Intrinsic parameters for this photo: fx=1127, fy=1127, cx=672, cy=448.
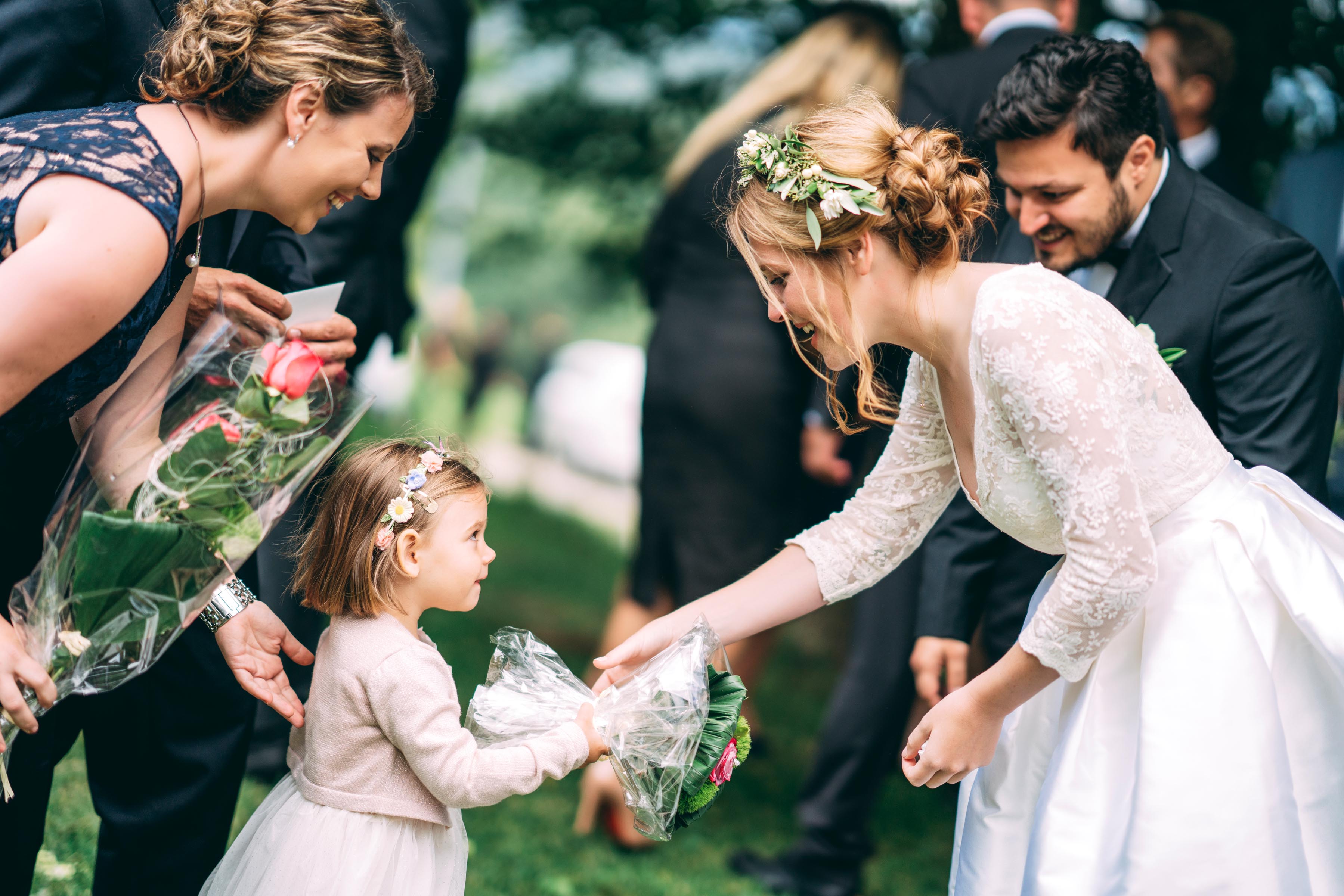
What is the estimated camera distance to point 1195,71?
4777mm

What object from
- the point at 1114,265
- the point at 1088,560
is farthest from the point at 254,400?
the point at 1114,265

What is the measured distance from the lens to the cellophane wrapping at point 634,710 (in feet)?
6.92

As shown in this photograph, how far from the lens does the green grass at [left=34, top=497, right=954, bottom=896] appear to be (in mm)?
3600

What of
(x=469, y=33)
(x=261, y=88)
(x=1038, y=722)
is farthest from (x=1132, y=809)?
(x=469, y=33)

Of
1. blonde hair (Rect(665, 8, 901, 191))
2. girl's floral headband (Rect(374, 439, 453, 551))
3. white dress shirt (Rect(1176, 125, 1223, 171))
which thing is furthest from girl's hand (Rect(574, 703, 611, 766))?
white dress shirt (Rect(1176, 125, 1223, 171))

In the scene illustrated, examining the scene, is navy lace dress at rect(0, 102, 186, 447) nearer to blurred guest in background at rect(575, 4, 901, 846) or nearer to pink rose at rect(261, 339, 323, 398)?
pink rose at rect(261, 339, 323, 398)

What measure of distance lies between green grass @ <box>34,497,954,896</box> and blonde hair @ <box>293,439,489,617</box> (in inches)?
60.5

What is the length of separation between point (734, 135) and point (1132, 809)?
2868mm

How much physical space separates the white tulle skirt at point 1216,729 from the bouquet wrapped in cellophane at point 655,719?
26.0 inches

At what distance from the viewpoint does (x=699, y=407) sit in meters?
4.33

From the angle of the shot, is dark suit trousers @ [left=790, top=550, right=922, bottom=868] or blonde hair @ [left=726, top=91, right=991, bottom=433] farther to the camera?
dark suit trousers @ [left=790, top=550, right=922, bottom=868]

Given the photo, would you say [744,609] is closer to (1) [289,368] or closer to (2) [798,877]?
(1) [289,368]

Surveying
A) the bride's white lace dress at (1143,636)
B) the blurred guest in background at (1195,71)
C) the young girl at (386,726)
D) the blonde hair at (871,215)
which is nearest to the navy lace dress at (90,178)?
the young girl at (386,726)

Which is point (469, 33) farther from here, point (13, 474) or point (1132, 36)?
point (1132, 36)
